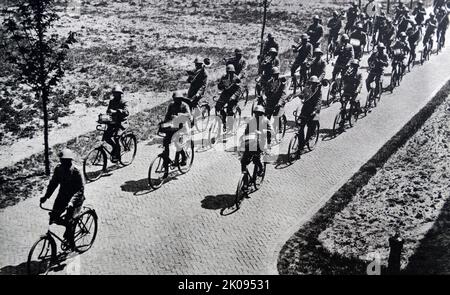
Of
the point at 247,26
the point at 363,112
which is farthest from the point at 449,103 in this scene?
the point at 247,26

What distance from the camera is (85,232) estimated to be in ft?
31.2

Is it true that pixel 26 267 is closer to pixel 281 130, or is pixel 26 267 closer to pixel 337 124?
pixel 281 130

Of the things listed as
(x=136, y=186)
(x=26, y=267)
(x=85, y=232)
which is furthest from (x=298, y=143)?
(x=26, y=267)

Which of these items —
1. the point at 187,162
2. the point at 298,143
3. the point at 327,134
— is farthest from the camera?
the point at 327,134

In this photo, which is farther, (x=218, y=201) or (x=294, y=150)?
(x=294, y=150)

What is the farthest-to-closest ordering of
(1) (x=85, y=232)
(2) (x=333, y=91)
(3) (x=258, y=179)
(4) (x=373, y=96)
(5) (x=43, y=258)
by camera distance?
(2) (x=333, y=91)
(4) (x=373, y=96)
(3) (x=258, y=179)
(1) (x=85, y=232)
(5) (x=43, y=258)

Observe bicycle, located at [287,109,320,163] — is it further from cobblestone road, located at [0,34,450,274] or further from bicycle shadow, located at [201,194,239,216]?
bicycle shadow, located at [201,194,239,216]

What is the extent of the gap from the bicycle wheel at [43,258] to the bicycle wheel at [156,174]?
3311mm

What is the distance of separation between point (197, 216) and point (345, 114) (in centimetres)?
785

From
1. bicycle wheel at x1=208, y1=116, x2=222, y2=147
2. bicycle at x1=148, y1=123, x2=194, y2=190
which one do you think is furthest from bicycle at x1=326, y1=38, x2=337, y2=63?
bicycle at x1=148, y1=123, x2=194, y2=190

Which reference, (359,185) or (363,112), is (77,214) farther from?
(363,112)

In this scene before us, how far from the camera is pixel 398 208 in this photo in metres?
11.2

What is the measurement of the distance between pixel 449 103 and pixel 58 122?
1486 cm

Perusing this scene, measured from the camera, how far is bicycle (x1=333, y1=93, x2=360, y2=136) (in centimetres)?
1630
